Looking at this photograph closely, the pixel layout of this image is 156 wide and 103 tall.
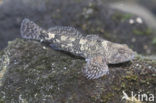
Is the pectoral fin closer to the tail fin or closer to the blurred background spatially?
the tail fin

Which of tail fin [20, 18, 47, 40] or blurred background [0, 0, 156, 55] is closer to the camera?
tail fin [20, 18, 47, 40]

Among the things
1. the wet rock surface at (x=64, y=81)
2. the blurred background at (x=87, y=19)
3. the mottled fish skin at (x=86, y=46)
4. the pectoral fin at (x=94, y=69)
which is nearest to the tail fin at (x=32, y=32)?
the mottled fish skin at (x=86, y=46)

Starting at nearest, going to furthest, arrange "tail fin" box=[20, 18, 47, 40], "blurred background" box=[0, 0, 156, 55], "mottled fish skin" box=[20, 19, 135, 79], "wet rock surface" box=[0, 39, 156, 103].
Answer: "wet rock surface" box=[0, 39, 156, 103] → "mottled fish skin" box=[20, 19, 135, 79] → "tail fin" box=[20, 18, 47, 40] → "blurred background" box=[0, 0, 156, 55]

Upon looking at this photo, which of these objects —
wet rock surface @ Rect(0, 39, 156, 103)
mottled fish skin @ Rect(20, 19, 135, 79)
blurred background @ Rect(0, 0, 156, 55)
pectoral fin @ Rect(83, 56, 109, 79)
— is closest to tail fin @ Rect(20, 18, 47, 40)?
mottled fish skin @ Rect(20, 19, 135, 79)

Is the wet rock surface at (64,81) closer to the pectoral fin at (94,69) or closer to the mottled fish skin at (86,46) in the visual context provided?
the pectoral fin at (94,69)

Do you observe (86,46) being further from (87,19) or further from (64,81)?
(87,19)

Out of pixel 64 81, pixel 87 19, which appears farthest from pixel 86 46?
pixel 87 19
